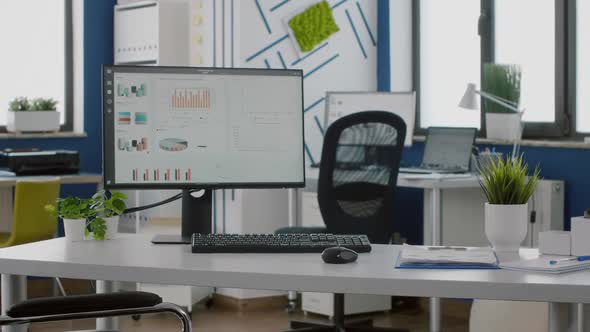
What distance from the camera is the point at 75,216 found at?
282 centimetres

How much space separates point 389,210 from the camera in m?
4.30

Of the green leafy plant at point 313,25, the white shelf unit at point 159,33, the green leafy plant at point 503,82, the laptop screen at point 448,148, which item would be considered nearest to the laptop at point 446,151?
the laptop screen at point 448,148

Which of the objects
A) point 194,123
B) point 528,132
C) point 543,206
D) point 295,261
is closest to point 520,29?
point 528,132

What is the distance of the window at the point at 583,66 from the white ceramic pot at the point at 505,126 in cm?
30

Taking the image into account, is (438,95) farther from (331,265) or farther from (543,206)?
(331,265)

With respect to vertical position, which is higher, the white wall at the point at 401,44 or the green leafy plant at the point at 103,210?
the white wall at the point at 401,44

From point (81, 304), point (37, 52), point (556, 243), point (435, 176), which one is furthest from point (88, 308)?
point (37, 52)

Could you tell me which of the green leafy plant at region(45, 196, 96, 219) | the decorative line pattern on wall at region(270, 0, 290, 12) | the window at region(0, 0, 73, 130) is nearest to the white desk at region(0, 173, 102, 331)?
the window at region(0, 0, 73, 130)

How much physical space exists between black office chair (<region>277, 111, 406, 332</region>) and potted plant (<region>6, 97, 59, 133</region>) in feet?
7.33

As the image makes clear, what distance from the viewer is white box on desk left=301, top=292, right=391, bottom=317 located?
5.21 metres

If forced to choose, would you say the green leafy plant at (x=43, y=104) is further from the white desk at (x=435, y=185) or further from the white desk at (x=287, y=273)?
the white desk at (x=287, y=273)

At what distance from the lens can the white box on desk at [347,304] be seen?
17.1 ft

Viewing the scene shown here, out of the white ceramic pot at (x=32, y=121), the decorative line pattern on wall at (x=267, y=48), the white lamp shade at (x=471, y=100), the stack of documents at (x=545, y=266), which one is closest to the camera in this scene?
the stack of documents at (x=545, y=266)

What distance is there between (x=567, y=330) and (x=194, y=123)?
1242 millimetres
